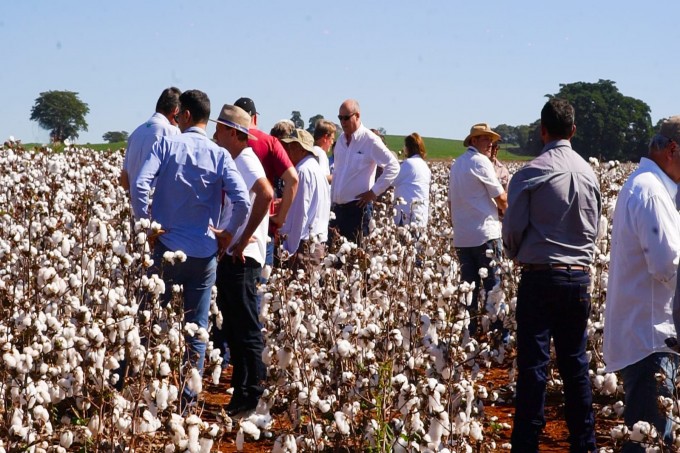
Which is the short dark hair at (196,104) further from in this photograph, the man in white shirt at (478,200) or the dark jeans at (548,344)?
the man in white shirt at (478,200)

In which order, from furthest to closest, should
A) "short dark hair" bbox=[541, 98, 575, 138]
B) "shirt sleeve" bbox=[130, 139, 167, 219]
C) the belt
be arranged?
"shirt sleeve" bbox=[130, 139, 167, 219] < "short dark hair" bbox=[541, 98, 575, 138] < the belt

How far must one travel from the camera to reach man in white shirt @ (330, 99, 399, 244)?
9.23 m

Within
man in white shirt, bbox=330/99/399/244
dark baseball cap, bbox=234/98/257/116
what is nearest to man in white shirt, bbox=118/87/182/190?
dark baseball cap, bbox=234/98/257/116

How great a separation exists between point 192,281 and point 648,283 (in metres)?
2.55

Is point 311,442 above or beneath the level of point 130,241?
beneath

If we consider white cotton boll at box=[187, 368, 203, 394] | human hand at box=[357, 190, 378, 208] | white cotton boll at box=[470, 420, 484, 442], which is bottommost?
white cotton boll at box=[470, 420, 484, 442]

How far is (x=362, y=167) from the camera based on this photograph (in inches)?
364

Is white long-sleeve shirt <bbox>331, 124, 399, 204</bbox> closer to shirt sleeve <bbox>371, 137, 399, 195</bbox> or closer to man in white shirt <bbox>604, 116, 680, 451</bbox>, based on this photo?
shirt sleeve <bbox>371, 137, 399, 195</bbox>

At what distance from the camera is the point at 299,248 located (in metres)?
7.37

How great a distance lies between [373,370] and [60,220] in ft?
11.5

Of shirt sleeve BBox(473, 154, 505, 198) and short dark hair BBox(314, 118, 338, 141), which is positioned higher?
short dark hair BBox(314, 118, 338, 141)

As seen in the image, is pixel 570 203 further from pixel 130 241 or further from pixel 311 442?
pixel 130 241

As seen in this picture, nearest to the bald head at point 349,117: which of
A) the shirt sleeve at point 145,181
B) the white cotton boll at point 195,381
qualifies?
the shirt sleeve at point 145,181

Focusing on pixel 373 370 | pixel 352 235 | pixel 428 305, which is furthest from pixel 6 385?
pixel 352 235
